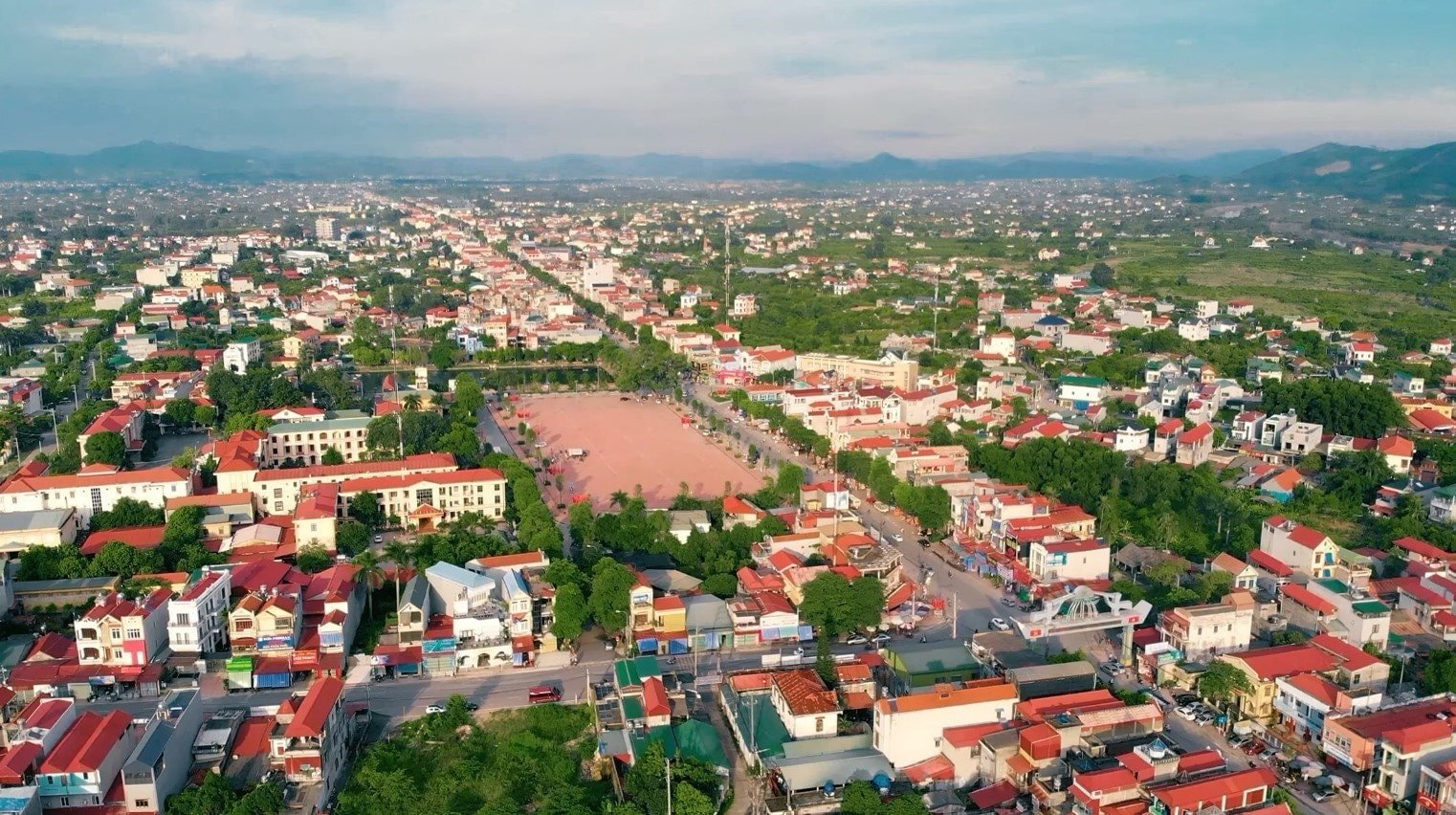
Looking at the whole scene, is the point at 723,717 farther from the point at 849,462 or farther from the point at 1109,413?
the point at 1109,413

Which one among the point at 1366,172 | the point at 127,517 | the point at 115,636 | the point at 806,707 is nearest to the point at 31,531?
the point at 127,517

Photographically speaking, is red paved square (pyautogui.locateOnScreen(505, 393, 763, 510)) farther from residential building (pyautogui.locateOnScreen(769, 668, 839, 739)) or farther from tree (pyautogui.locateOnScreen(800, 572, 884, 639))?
residential building (pyautogui.locateOnScreen(769, 668, 839, 739))

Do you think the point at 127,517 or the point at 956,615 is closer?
the point at 956,615

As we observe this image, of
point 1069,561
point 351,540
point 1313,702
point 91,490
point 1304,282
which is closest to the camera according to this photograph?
point 1313,702

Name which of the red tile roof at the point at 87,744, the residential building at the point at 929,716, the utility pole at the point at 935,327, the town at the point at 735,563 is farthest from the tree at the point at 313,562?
the utility pole at the point at 935,327

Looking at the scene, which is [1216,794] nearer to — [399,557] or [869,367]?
[399,557]

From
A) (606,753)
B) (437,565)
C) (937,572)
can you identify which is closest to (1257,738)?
(937,572)

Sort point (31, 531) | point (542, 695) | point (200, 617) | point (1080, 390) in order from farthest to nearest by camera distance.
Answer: point (1080, 390)
point (31, 531)
point (200, 617)
point (542, 695)

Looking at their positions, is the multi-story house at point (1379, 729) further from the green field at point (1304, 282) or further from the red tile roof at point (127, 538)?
the green field at point (1304, 282)
